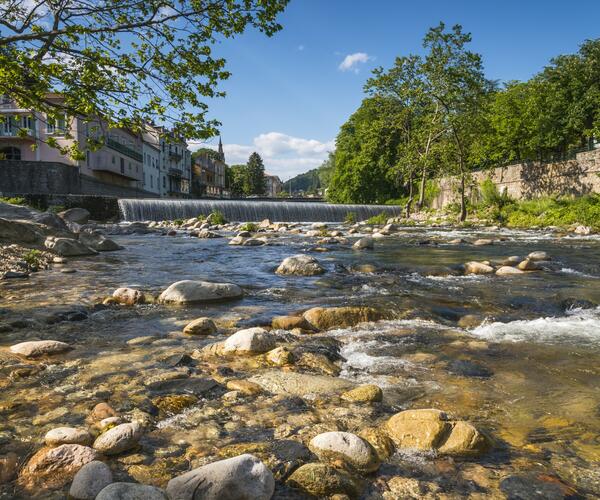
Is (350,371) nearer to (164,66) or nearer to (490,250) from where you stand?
(164,66)

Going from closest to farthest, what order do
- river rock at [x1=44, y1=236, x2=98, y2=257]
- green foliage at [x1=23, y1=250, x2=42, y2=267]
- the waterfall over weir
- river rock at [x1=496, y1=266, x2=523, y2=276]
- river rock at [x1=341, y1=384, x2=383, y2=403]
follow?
river rock at [x1=341, y1=384, x2=383, y2=403]
green foliage at [x1=23, y1=250, x2=42, y2=267]
river rock at [x1=496, y1=266, x2=523, y2=276]
river rock at [x1=44, y1=236, x2=98, y2=257]
the waterfall over weir

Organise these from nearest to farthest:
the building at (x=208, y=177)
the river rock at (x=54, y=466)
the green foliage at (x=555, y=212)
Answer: the river rock at (x=54, y=466), the green foliage at (x=555, y=212), the building at (x=208, y=177)

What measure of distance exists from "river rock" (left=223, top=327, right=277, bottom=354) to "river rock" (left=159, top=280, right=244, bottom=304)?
2.28 m

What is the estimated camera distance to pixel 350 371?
3.88 metres

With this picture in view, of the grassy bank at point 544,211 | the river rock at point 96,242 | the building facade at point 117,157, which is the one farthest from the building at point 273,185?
the river rock at point 96,242

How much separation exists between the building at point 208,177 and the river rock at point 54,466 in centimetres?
8561

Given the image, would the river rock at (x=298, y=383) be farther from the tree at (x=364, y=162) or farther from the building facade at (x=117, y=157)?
the tree at (x=364, y=162)

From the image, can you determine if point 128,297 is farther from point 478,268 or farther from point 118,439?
point 478,268

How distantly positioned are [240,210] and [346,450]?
3220 cm

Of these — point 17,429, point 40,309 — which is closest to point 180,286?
point 40,309

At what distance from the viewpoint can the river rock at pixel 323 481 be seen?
2.16 m

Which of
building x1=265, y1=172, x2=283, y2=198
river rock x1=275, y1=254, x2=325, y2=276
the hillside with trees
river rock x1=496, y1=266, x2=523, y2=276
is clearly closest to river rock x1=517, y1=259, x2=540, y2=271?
river rock x1=496, y1=266, x2=523, y2=276

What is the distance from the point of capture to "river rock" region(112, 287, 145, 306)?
6371mm

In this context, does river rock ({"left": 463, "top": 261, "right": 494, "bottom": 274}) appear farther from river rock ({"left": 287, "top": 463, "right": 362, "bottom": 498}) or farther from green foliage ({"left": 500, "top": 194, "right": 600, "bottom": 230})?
green foliage ({"left": 500, "top": 194, "right": 600, "bottom": 230})
